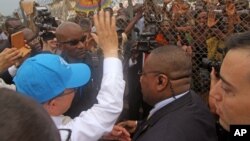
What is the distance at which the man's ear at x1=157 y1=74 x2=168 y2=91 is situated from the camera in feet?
7.59

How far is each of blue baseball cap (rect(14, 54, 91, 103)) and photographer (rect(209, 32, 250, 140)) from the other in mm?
694

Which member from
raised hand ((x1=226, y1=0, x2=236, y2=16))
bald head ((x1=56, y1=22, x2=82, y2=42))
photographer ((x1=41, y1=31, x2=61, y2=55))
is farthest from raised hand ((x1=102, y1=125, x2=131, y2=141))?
raised hand ((x1=226, y1=0, x2=236, y2=16))

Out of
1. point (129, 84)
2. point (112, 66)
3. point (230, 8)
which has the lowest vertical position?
point (129, 84)

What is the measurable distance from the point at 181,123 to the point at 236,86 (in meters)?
0.66

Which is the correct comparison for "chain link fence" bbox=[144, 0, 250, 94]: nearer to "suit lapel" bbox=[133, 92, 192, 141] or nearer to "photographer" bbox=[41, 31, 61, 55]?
"photographer" bbox=[41, 31, 61, 55]

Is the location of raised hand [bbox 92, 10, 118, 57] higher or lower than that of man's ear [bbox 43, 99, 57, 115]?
higher

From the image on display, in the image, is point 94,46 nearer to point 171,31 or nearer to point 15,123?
point 171,31

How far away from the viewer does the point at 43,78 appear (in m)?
1.61

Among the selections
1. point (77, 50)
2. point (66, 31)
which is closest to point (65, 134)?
point (77, 50)

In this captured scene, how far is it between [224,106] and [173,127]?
0.56m

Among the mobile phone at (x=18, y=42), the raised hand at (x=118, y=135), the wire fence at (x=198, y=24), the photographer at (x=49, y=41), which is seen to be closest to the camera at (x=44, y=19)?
the photographer at (x=49, y=41)

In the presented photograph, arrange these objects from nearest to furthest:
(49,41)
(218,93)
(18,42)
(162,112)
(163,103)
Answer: (218,93) < (162,112) < (163,103) < (18,42) < (49,41)

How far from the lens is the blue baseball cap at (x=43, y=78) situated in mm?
1602

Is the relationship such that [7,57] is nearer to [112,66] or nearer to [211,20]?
[112,66]
